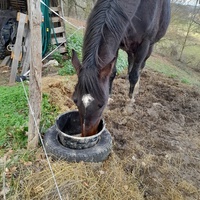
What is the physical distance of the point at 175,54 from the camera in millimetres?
11812

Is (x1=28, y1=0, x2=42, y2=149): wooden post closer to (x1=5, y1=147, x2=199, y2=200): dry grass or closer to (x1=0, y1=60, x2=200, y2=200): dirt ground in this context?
(x1=5, y1=147, x2=199, y2=200): dry grass

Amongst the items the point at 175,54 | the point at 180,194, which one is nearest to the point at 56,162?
the point at 180,194

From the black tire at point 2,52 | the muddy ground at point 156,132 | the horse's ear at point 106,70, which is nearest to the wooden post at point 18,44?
the muddy ground at point 156,132

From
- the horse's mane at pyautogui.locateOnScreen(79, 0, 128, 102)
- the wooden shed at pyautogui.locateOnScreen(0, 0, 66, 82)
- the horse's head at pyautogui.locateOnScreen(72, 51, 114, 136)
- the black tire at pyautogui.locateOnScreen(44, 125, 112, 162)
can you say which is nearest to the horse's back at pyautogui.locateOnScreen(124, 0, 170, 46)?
the horse's mane at pyautogui.locateOnScreen(79, 0, 128, 102)

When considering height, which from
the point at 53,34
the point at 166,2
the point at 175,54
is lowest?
the point at 175,54

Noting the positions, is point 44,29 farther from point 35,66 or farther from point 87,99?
point 87,99

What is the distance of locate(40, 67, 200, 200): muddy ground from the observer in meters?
2.35

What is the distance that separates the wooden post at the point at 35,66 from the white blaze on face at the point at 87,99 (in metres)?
0.57

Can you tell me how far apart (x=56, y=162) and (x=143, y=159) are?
3.68 feet

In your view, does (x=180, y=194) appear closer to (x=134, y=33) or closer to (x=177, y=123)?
(x=177, y=123)

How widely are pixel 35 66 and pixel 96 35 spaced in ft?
2.31

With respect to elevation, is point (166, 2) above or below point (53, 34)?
above

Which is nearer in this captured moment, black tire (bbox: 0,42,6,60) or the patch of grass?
the patch of grass

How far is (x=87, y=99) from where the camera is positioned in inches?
74.4
